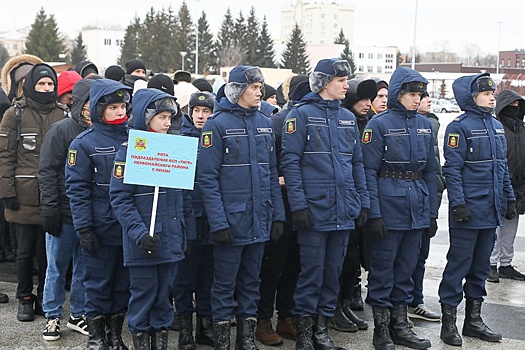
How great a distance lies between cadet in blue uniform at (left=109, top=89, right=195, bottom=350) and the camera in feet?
17.5

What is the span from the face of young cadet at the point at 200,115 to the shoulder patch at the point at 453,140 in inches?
81.2

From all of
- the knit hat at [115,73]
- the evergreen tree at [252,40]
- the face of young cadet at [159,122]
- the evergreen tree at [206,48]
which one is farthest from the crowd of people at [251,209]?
the evergreen tree at [252,40]

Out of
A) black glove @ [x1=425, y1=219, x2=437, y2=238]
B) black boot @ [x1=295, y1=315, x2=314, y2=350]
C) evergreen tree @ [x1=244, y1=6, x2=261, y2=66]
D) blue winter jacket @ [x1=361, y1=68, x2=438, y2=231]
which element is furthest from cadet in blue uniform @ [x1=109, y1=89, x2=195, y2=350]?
evergreen tree @ [x1=244, y1=6, x2=261, y2=66]

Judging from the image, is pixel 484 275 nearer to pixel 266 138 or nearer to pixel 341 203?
pixel 341 203

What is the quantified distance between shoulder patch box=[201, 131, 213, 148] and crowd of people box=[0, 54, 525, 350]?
2 centimetres

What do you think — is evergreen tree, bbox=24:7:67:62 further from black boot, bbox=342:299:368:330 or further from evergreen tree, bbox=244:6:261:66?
black boot, bbox=342:299:368:330

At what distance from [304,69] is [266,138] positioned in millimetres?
82705

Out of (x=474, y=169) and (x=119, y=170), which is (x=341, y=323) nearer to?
(x=474, y=169)

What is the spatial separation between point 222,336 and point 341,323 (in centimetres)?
138

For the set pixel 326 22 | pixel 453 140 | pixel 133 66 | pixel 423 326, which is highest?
pixel 326 22

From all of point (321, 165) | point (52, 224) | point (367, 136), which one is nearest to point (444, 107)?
point (367, 136)

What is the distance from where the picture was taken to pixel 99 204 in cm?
572

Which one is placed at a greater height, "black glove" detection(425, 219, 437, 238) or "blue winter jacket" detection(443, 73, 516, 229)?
"blue winter jacket" detection(443, 73, 516, 229)

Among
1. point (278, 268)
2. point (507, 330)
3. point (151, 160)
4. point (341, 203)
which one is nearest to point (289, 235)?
point (278, 268)
